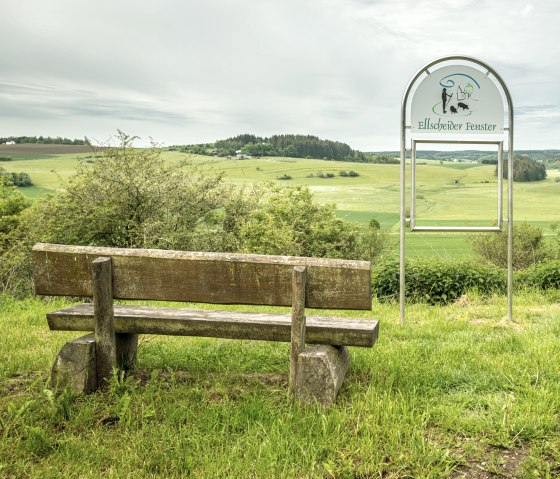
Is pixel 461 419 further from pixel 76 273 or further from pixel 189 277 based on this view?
pixel 76 273

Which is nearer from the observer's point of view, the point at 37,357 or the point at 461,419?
the point at 461,419

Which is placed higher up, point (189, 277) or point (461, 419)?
point (189, 277)

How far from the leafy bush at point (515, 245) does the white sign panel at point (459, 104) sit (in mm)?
10528

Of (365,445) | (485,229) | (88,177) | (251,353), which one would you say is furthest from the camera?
(88,177)

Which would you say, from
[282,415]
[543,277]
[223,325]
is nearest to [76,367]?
[223,325]

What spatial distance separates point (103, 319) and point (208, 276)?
0.84 meters

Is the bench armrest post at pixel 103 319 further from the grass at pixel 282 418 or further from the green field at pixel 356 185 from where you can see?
the green field at pixel 356 185

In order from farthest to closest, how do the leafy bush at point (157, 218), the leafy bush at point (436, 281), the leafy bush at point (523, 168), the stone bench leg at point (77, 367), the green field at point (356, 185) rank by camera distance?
the green field at point (356, 185) < the leafy bush at point (157, 218) < the leafy bush at point (523, 168) < the leafy bush at point (436, 281) < the stone bench leg at point (77, 367)

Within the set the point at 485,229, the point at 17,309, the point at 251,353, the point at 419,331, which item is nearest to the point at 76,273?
the point at 251,353

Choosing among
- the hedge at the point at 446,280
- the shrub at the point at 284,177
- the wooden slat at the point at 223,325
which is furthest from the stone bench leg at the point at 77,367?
the shrub at the point at 284,177

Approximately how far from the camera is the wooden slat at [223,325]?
13.3 ft

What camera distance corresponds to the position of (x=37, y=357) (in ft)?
17.1

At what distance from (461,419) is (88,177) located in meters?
14.7

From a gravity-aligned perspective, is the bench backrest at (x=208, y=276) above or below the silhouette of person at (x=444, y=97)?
below
